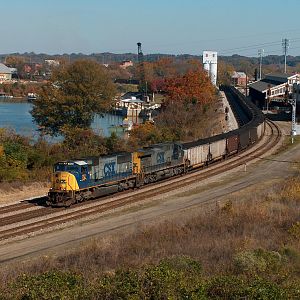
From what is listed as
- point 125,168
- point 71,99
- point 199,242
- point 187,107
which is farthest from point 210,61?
point 199,242

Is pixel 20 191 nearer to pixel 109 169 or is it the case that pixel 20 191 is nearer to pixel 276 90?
pixel 109 169

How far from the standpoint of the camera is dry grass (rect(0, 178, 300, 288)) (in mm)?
16031

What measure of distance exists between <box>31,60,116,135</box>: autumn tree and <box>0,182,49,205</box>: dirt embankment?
26601mm

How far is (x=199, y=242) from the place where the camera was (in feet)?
61.3

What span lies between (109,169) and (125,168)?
5.64ft

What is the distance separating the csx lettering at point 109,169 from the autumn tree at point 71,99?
29.7m

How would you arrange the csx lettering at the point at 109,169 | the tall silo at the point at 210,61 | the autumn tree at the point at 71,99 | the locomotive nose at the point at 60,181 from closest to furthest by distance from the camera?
the locomotive nose at the point at 60,181 < the csx lettering at the point at 109,169 < the autumn tree at the point at 71,99 < the tall silo at the point at 210,61

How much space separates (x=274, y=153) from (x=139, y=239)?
31640 millimetres

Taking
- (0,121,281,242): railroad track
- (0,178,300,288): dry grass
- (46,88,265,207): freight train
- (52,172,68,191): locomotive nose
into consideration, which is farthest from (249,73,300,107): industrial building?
(0,178,300,288): dry grass

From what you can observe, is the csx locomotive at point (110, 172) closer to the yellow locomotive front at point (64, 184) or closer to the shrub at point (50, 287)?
the yellow locomotive front at point (64, 184)

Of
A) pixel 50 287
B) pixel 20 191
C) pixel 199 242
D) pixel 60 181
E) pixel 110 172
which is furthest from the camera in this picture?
pixel 20 191

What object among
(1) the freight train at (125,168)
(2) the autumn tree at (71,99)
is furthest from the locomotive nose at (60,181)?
(2) the autumn tree at (71,99)

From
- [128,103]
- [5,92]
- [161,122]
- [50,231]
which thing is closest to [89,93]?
[161,122]

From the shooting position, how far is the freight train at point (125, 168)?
27.1 m
